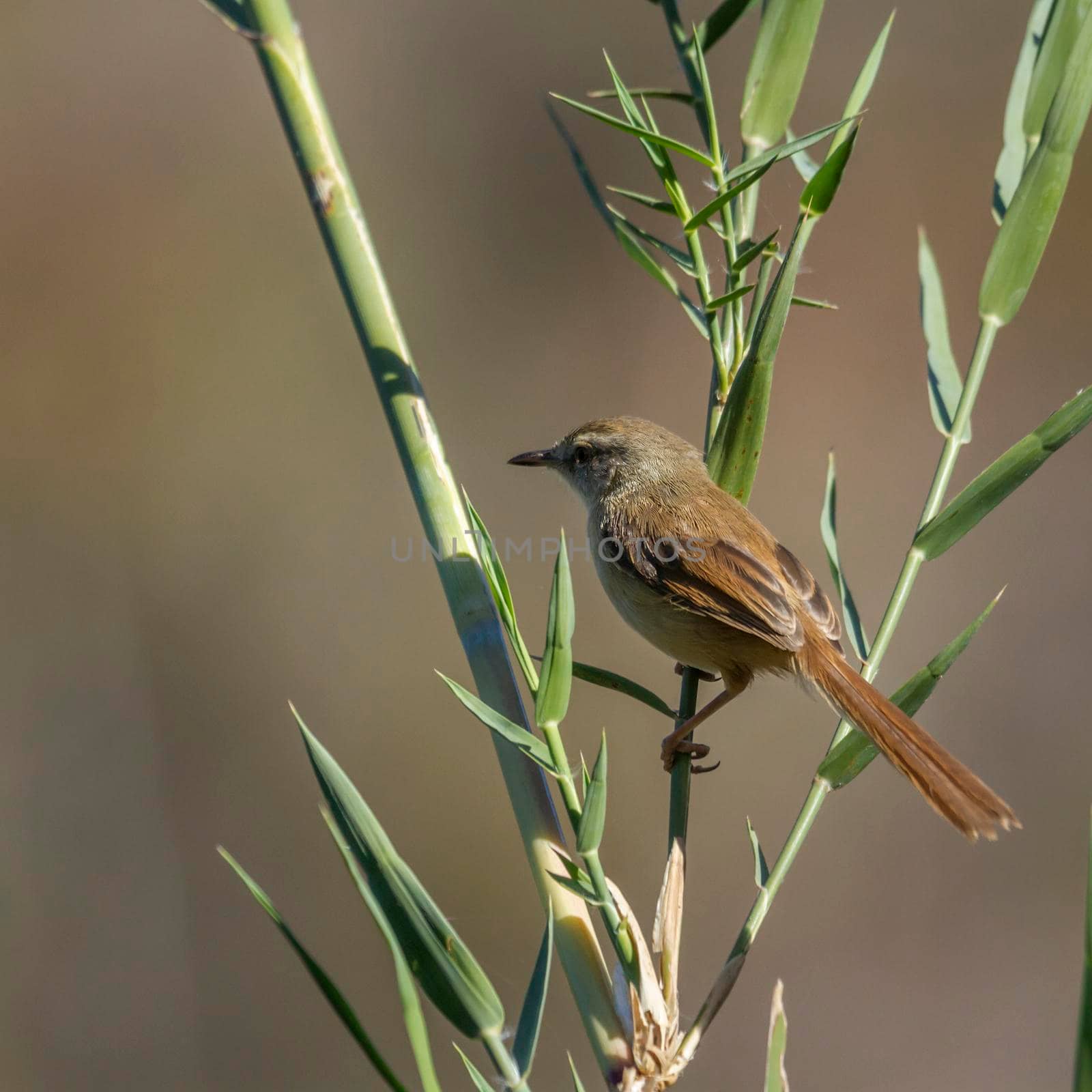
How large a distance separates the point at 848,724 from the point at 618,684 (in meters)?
0.36

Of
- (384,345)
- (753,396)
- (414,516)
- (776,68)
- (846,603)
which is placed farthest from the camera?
(414,516)

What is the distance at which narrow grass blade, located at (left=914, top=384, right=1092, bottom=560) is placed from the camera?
1332 millimetres

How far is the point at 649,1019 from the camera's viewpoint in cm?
114

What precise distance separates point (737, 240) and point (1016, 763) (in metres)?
3.63

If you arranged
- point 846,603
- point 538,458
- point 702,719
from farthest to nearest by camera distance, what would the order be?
point 538,458 → point 702,719 → point 846,603

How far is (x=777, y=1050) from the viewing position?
115 centimetres

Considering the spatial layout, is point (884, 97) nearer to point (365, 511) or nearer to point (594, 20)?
point (594, 20)

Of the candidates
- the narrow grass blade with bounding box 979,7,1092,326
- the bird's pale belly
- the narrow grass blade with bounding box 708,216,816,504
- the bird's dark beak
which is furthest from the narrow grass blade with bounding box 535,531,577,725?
the bird's dark beak

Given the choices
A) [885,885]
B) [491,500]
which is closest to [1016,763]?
[885,885]

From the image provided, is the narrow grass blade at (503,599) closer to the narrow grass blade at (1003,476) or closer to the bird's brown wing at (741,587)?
the narrow grass blade at (1003,476)

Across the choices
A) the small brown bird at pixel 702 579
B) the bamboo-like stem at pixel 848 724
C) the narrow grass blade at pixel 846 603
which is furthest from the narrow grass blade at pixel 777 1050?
the small brown bird at pixel 702 579

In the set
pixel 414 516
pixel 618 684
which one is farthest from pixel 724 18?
pixel 414 516

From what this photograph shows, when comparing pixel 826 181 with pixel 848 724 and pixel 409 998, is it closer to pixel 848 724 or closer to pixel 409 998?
pixel 848 724

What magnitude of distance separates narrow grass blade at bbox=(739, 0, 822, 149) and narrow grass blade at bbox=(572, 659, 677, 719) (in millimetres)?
800
